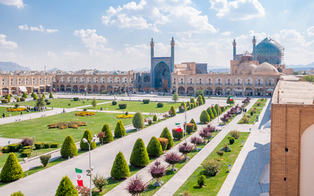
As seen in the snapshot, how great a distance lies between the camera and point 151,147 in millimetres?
20875

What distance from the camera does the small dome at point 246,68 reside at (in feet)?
234

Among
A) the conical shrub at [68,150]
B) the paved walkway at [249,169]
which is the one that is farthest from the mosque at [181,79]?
the conical shrub at [68,150]

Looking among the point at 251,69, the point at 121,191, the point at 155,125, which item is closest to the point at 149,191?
the point at 121,191

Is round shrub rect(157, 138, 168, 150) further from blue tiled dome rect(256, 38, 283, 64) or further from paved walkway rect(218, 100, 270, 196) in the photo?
blue tiled dome rect(256, 38, 283, 64)

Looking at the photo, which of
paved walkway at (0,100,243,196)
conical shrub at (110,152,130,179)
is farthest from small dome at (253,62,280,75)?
conical shrub at (110,152,130,179)

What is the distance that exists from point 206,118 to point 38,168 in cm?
1994

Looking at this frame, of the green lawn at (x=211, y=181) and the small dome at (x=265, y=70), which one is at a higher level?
the small dome at (x=265, y=70)

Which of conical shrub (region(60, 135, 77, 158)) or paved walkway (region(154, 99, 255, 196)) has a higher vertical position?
conical shrub (region(60, 135, 77, 158))

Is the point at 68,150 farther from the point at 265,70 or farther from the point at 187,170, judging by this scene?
the point at 265,70

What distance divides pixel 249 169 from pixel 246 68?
5741cm

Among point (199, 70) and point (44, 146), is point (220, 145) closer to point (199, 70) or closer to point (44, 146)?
point (44, 146)

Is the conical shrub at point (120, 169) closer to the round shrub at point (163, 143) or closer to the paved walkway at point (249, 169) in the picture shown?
the paved walkway at point (249, 169)

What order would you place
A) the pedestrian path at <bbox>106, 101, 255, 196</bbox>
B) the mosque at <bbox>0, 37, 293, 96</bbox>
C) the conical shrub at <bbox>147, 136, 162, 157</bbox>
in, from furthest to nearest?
the mosque at <bbox>0, 37, 293, 96</bbox>
the conical shrub at <bbox>147, 136, 162, 157</bbox>
the pedestrian path at <bbox>106, 101, 255, 196</bbox>

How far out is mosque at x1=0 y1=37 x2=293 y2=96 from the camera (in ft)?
227
